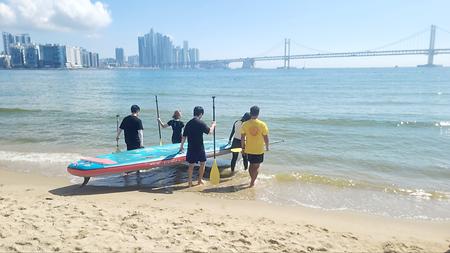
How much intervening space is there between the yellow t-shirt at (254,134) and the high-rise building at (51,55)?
167m

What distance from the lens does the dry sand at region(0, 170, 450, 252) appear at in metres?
4.39

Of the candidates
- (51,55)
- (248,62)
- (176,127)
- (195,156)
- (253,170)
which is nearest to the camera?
(195,156)

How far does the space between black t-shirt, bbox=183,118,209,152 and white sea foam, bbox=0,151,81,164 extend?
4.47 metres

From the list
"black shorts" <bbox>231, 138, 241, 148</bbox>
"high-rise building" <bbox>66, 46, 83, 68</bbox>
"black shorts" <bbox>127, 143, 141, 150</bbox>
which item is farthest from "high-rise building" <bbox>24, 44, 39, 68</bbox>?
"black shorts" <bbox>231, 138, 241, 148</bbox>

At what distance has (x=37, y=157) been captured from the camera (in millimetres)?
10523

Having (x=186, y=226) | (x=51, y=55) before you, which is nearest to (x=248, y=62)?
(x=51, y=55)

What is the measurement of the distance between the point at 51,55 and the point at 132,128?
547ft

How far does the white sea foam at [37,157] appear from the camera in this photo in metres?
10.1

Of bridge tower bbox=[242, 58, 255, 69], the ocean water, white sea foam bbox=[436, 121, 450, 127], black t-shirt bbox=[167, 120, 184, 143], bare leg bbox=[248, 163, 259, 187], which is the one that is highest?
bridge tower bbox=[242, 58, 255, 69]

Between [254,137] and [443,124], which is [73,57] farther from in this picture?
[254,137]

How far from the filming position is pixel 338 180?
8.58 meters

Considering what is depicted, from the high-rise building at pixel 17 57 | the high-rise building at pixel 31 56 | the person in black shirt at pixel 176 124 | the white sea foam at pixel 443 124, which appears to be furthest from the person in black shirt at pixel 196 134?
the high-rise building at pixel 17 57

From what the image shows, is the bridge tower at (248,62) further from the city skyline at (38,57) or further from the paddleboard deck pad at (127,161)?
the paddleboard deck pad at (127,161)

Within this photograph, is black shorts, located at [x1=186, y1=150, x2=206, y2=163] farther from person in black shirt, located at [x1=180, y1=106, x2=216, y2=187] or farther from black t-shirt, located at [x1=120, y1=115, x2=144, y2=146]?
black t-shirt, located at [x1=120, y1=115, x2=144, y2=146]
